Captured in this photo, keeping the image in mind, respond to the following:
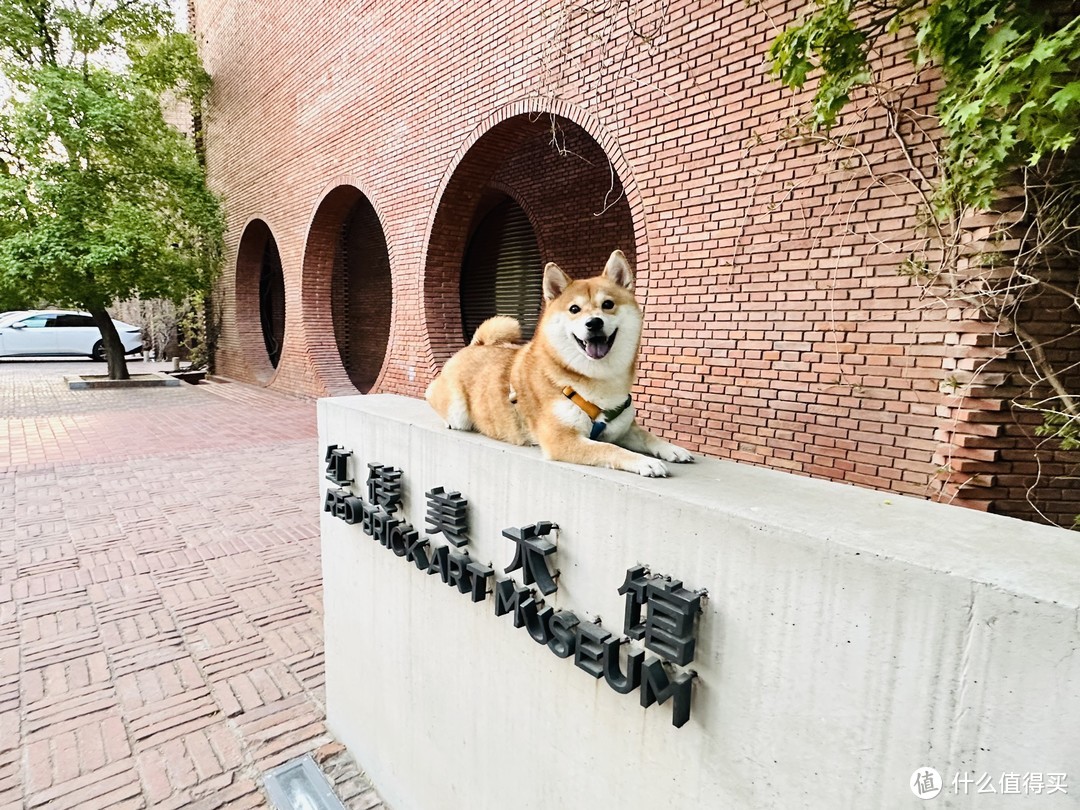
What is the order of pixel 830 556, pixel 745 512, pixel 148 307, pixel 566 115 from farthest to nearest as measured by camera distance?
pixel 148 307
pixel 566 115
pixel 745 512
pixel 830 556

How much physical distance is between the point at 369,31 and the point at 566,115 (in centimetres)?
512

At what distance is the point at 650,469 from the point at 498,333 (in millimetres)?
1434

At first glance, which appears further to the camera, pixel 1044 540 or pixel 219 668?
pixel 219 668

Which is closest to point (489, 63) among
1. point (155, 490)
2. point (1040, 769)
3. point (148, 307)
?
point (155, 490)

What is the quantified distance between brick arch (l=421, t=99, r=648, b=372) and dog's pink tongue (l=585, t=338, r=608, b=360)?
4.92 meters

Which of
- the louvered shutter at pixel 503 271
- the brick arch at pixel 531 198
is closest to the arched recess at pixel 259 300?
the louvered shutter at pixel 503 271

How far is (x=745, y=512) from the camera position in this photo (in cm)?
135

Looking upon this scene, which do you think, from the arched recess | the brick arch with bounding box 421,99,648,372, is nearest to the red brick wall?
the brick arch with bounding box 421,99,648,372

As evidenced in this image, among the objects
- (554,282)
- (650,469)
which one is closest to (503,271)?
(554,282)

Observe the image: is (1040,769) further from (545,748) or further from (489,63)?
(489,63)

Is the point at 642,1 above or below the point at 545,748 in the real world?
above

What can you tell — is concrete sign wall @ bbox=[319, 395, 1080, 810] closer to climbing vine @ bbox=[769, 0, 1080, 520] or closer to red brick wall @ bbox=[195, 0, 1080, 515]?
climbing vine @ bbox=[769, 0, 1080, 520]

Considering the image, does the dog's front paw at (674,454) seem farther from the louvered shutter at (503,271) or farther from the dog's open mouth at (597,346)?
the louvered shutter at (503,271)

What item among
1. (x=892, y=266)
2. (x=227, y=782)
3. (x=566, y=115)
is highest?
(x=566, y=115)
